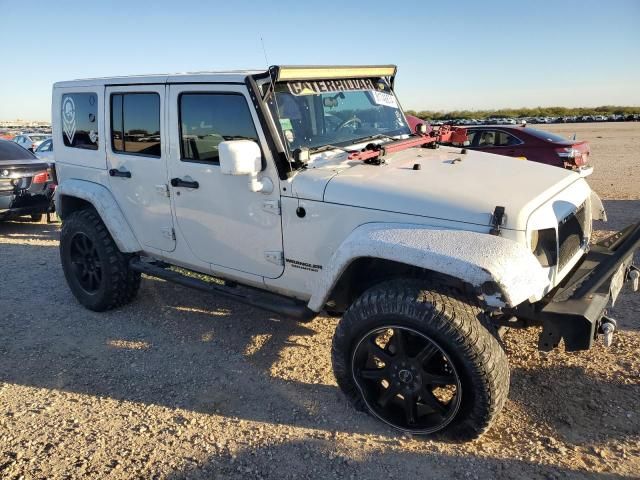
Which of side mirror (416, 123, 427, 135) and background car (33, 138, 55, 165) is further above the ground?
side mirror (416, 123, 427, 135)

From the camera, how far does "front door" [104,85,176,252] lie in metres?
4.15

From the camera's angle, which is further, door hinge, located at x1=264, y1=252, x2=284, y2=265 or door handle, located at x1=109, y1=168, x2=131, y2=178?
door handle, located at x1=109, y1=168, x2=131, y2=178

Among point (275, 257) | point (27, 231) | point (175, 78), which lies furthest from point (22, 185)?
point (275, 257)

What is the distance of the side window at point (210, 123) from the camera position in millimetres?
3592

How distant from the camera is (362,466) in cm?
287

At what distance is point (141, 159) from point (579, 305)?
3.41 m

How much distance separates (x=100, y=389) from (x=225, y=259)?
1307mm

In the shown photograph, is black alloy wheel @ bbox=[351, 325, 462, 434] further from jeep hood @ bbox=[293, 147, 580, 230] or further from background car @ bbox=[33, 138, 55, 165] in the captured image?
background car @ bbox=[33, 138, 55, 165]

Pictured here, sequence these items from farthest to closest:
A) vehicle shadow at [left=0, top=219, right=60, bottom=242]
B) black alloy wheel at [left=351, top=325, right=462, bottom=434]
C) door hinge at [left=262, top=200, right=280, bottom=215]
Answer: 1. vehicle shadow at [left=0, top=219, right=60, bottom=242]
2. door hinge at [left=262, top=200, right=280, bottom=215]
3. black alloy wheel at [left=351, top=325, right=462, bottom=434]

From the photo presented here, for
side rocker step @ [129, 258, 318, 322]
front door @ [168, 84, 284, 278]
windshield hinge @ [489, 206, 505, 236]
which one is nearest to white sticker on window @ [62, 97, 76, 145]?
side rocker step @ [129, 258, 318, 322]

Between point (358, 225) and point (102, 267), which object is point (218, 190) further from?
point (102, 267)

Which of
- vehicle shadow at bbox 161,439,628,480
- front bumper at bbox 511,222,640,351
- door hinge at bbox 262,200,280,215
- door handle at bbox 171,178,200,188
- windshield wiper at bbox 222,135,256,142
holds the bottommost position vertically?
vehicle shadow at bbox 161,439,628,480

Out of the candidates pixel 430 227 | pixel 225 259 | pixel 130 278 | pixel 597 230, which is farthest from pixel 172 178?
pixel 597 230

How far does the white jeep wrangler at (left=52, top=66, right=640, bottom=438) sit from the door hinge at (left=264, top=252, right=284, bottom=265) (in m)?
0.01
